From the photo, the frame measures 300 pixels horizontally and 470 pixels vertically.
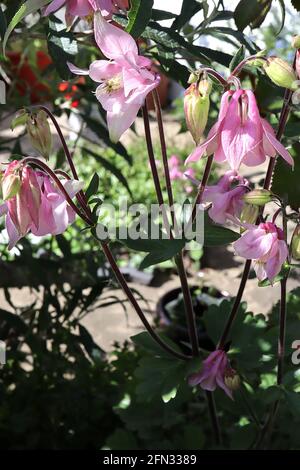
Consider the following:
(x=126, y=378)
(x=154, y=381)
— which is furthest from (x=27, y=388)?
(x=154, y=381)

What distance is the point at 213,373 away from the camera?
0.95 meters

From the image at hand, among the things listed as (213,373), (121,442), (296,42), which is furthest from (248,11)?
(121,442)

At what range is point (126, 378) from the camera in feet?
5.02

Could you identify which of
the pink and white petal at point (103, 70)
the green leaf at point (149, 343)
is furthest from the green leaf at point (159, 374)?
the pink and white petal at point (103, 70)

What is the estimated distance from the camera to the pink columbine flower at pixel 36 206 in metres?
0.68

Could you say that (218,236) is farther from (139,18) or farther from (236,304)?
(139,18)

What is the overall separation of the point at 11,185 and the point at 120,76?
0.17m

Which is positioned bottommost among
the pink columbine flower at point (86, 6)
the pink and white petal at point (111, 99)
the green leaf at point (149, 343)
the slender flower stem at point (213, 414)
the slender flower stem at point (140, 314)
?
the slender flower stem at point (213, 414)

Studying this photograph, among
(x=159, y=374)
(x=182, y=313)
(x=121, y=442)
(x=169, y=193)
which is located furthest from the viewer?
(x=182, y=313)

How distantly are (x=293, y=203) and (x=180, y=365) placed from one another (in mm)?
339

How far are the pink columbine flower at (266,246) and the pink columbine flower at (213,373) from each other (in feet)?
0.81

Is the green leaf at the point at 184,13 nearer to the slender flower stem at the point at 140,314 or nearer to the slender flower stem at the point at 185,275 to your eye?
the slender flower stem at the point at 185,275

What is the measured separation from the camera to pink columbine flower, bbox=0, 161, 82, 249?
0.68 meters
